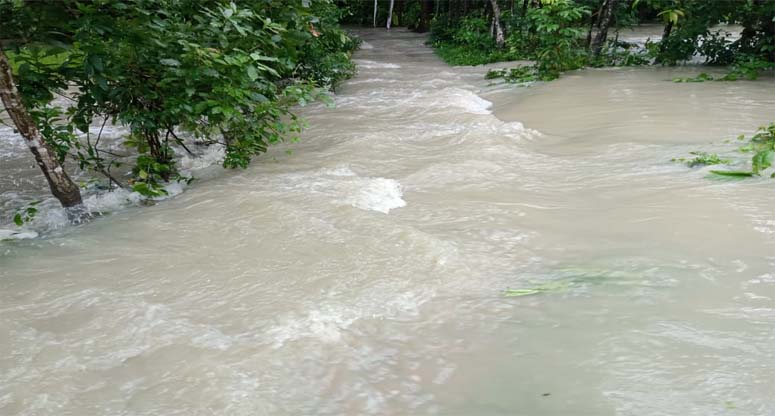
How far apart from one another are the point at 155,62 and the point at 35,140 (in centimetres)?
112

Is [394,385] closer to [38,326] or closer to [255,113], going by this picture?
[38,326]

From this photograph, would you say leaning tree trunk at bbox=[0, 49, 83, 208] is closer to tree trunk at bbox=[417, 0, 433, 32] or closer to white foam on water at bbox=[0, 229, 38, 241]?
white foam on water at bbox=[0, 229, 38, 241]

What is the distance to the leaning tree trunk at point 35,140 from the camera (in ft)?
13.7

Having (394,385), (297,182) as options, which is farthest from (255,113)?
(394,385)

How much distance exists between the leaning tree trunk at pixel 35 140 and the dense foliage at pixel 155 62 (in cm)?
38

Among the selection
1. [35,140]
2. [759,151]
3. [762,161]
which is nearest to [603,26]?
[759,151]

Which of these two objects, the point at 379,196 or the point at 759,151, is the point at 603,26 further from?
the point at 379,196

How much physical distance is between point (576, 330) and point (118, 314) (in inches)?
90.1

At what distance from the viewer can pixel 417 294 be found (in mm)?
3166

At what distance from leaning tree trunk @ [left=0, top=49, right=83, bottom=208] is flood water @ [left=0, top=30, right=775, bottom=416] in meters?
0.39

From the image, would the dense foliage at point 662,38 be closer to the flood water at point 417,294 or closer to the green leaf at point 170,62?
the flood water at point 417,294

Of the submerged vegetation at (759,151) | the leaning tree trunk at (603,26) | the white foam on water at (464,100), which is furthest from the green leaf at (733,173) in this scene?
the leaning tree trunk at (603,26)

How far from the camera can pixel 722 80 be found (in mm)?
9398

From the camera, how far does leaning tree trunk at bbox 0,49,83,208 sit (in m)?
4.18
